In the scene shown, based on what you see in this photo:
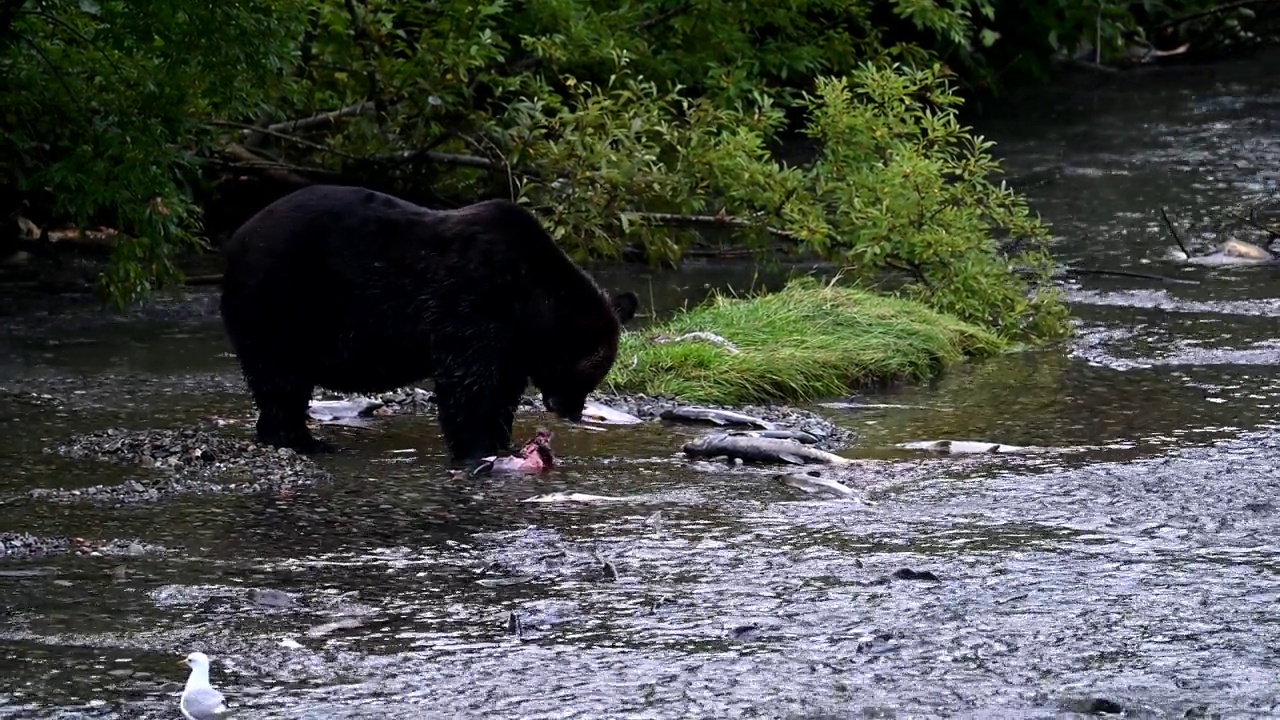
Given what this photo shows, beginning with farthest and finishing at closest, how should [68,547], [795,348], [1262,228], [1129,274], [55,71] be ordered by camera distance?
[1262,228] < [1129,274] < [55,71] < [795,348] < [68,547]

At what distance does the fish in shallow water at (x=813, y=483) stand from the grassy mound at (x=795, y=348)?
2.05 meters

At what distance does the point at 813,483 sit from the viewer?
6871 millimetres

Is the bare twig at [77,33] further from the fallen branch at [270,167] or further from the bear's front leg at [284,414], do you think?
the bear's front leg at [284,414]

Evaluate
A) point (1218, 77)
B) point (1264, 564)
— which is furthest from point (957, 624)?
point (1218, 77)

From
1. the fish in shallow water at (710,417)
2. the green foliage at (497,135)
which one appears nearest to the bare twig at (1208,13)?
the green foliage at (497,135)

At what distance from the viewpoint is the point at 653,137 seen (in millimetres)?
12117

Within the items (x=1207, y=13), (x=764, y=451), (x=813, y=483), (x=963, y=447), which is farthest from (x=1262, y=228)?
(x=1207, y=13)

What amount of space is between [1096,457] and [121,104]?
5439mm

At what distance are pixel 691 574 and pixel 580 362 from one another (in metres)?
2.34

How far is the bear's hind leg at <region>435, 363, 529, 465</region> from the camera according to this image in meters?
7.42

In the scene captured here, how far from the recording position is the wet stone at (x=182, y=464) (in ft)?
21.8

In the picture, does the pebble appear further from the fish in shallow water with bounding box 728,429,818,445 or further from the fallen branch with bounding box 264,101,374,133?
the fallen branch with bounding box 264,101,374,133

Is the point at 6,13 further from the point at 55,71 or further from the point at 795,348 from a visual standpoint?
the point at 795,348

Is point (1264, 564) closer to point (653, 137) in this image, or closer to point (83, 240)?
point (653, 137)
